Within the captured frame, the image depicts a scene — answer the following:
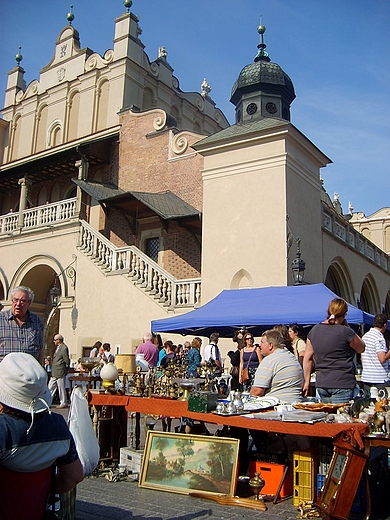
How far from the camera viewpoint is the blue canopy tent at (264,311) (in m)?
9.88

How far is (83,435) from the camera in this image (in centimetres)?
446

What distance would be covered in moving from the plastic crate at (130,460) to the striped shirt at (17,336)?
5.52 feet

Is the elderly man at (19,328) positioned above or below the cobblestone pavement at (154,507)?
above

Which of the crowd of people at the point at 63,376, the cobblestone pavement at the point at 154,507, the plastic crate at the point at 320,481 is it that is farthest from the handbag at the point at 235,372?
the plastic crate at the point at 320,481

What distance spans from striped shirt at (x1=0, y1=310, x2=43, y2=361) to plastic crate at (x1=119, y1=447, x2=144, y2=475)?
1683mm

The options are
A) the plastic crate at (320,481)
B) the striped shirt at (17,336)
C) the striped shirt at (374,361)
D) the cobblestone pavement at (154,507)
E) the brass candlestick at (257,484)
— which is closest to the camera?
the cobblestone pavement at (154,507)

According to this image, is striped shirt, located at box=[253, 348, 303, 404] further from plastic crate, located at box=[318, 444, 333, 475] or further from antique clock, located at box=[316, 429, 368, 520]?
antique clock, located at box=[316, 429, 368, 520]

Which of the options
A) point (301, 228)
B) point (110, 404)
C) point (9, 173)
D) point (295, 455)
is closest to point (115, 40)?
point (9, 173)

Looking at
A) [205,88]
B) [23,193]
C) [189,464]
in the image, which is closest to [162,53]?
[205,88]

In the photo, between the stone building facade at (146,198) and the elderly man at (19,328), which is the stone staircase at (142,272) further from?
the elderly man at (19,328)

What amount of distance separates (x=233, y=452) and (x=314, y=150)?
43.9 ft

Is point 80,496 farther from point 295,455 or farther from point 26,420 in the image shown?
point 26,420

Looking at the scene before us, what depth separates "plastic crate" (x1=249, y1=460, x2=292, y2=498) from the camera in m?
5.51

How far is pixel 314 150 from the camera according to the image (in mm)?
17266
